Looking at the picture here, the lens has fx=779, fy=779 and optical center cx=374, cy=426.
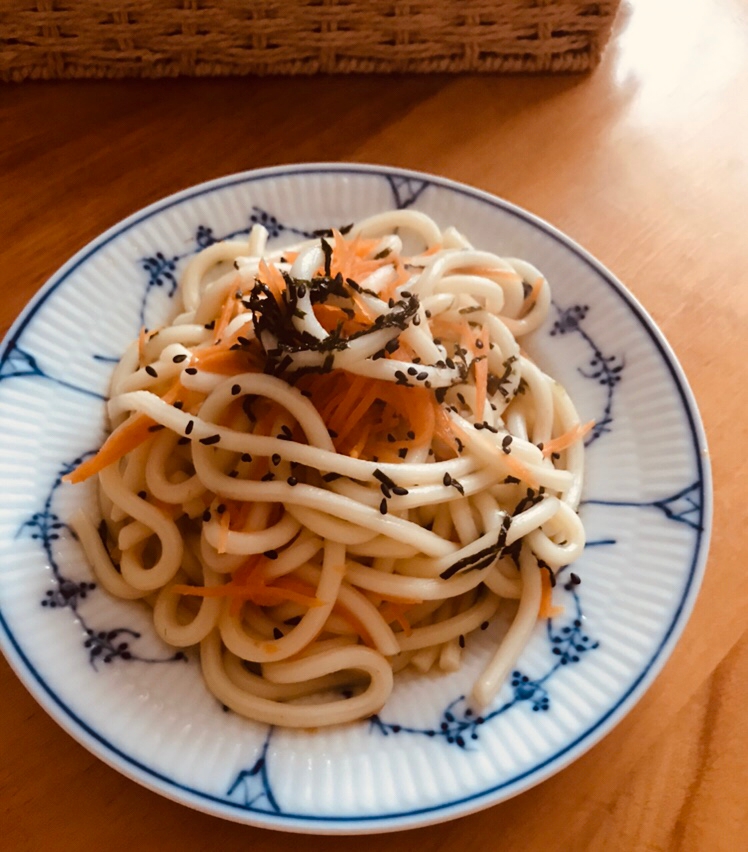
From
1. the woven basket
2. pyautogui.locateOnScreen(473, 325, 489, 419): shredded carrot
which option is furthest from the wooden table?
pyautogui.locateOnScreen(473, 325, 489, 419): shredded carrot

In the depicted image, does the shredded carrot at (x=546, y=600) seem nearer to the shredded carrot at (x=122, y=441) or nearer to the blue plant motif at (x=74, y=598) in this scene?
the blue plant motif at (x=74, y=598)

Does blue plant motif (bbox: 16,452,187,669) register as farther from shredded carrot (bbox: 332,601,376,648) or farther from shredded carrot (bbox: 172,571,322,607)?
shredded carrot (bbox: 332,601,376,648)

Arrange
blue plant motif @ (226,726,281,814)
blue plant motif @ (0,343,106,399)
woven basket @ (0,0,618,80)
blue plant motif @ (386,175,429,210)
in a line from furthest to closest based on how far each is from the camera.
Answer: woven basket @ (0,0,618,80) < blue plant motif @ (386,175,429,210) < blue plant motif @ (0,343,106,399) < blue plant motif @ (226,726,281,814)

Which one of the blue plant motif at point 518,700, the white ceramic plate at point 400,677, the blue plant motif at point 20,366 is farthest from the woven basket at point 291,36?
the blue plant motif at point 518,700

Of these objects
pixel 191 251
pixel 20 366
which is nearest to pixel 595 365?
pixel 191 251

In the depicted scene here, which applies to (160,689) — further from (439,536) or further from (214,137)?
(214,137)

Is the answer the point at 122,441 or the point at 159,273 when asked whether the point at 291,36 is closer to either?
the point at 159,273

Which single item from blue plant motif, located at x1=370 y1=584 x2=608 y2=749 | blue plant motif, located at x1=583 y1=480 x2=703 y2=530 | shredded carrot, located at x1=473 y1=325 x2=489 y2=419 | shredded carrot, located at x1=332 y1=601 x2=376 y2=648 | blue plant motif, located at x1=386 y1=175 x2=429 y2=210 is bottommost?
blue plant motif, located at x1=370 y1=584 x2=608 y2=749
